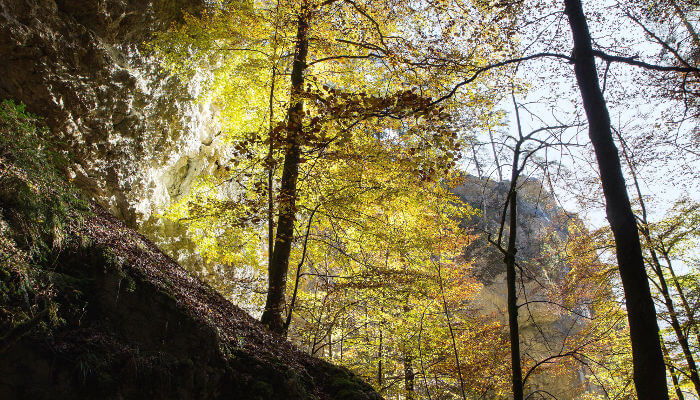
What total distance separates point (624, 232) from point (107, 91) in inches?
368

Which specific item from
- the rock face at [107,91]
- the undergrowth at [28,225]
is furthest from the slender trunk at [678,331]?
the rock face at [107,91]

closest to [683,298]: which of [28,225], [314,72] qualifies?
[314,72]

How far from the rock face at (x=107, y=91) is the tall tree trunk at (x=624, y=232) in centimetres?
761

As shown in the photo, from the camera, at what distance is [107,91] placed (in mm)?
7641

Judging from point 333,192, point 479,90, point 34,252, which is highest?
point 479,90

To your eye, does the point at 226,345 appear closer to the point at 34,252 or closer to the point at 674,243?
the point at 34,252

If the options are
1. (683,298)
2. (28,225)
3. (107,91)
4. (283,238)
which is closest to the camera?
(28,225)

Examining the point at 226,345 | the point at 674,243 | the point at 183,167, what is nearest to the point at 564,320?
the point at 674,243

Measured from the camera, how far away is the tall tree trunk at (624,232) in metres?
3.81

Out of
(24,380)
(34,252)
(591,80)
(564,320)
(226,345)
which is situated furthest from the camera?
(564,320)

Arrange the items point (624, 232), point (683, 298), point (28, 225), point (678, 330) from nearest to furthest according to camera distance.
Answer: point (28, 225) < point (624, 232) < point (678, 330) < point (683, 298)

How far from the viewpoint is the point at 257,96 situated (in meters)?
9.71

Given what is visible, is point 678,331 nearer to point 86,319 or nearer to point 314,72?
point 314,72

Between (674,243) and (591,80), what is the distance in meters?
7.85
